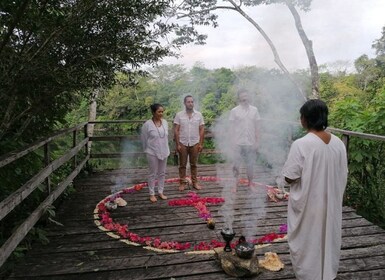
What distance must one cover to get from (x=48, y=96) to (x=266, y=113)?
6846 millimetres

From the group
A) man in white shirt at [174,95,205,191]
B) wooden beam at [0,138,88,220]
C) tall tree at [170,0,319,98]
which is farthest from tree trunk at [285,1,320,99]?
wooden beam at [0,138,88,220]

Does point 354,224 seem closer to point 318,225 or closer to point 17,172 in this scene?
point 318,225

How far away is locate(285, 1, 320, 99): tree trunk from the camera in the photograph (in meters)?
12.4

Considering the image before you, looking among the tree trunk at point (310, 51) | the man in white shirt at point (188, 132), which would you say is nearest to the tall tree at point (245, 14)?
the tree trunk at point (310, 51)

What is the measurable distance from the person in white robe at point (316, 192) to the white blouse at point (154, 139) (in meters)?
2.97

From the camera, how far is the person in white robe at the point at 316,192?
2453 mm

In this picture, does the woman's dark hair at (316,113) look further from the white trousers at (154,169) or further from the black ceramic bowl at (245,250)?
the white trousers at (154,169)

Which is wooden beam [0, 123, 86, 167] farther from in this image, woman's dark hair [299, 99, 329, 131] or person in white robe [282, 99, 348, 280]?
woman's dark hair [299, 99, 329, 131]

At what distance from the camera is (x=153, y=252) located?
12.0 ft

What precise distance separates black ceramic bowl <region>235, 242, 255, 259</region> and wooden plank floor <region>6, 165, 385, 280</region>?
258 mm

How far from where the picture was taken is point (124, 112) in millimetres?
28047

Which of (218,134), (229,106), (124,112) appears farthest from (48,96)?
(124,112)

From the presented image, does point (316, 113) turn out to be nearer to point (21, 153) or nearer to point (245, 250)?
point (245, 250)

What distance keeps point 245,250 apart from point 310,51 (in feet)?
37.4
